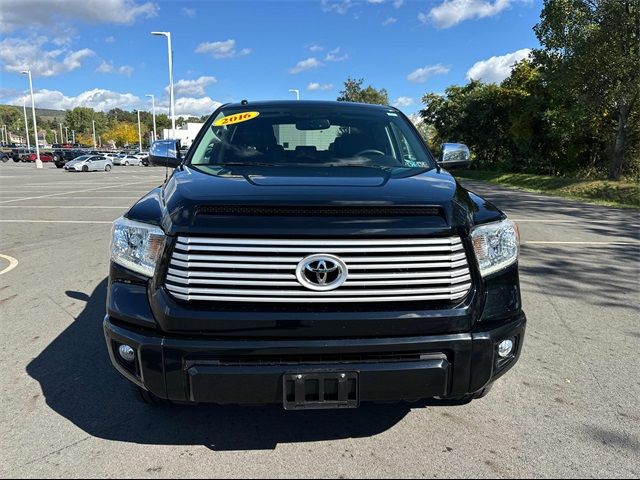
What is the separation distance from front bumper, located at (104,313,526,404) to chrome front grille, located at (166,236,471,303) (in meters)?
0.20

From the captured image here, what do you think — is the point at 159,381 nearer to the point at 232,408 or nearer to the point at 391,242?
the point at 232,408

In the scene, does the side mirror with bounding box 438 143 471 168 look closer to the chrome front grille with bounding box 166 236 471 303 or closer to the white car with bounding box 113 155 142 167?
the chrome front grille with bounding box 166 236 471 303

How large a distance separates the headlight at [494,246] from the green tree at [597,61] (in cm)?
1723

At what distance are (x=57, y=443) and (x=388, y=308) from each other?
74.7 inches

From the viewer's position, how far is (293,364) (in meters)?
2.19

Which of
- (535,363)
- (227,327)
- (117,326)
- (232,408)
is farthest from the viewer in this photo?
(535,363)

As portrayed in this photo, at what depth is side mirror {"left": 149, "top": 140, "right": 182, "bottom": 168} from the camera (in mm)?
3878

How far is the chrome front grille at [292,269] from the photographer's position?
7.18 ft

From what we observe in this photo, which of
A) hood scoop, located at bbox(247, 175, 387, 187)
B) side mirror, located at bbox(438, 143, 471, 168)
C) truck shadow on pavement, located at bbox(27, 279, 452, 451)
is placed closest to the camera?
hood scoop, located at bbox(247, 175, 387, 187)

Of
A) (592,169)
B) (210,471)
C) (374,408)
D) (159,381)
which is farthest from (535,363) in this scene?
(592,169)

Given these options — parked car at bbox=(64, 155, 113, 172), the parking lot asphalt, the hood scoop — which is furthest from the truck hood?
parked car at bbox=(64, 155, 113, 172)

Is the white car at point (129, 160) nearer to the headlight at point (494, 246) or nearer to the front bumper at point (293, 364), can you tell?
the front bumper at point (293, 364)

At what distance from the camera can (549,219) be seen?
11555 millimetres

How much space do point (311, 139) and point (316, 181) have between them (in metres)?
1.17
